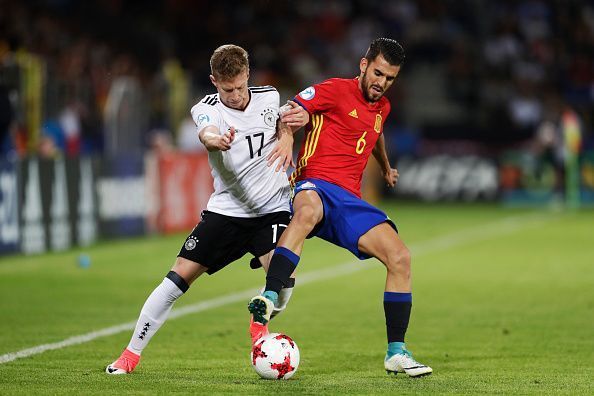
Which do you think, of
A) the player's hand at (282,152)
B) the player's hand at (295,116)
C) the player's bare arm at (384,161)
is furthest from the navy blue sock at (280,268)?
the player's bare arm at (384,161)

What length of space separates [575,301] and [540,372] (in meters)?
4.12

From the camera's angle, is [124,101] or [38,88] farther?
[124,101]

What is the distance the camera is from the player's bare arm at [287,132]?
7.43 metres

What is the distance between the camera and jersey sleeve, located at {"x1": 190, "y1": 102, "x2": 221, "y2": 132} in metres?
7.18

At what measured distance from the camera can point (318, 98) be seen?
7590 mm

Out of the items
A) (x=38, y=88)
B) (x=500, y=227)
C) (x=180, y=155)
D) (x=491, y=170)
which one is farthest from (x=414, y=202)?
(x=38, y=88)

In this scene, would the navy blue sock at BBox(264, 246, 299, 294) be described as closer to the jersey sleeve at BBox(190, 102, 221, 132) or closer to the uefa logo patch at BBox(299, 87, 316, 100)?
the jersey sleeve at BBox(190, 102, 221, 132)

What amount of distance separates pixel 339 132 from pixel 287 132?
0.35 metres

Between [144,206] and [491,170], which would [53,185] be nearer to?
[144,206]

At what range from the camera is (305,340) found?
9.18m

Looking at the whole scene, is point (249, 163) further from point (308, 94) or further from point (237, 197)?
point (308, 94)

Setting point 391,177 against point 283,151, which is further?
point 391,177

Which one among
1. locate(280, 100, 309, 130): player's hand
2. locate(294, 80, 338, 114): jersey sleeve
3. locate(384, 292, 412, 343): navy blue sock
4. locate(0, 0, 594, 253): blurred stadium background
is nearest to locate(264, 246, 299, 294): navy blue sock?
locate(384, 292, 412, 343): navy blue sock

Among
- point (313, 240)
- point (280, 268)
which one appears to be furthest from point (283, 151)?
point (313, 240)
